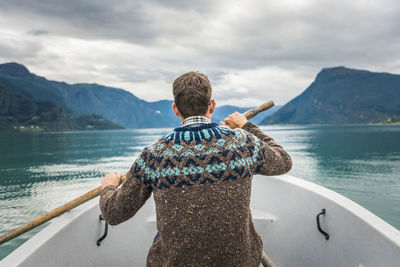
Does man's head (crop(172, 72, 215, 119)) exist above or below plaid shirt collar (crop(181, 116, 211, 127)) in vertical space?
above

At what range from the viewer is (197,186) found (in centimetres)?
118

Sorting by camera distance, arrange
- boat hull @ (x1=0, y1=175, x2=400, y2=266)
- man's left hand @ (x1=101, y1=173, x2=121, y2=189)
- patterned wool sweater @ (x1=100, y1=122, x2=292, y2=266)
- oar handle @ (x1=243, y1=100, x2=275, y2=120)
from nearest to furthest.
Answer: patterned wool sweater @ (x1=100, y1=122, x2=292, y2=266) < man's left hand @ (x1=101, y1=173, x2=121, y2=189) < boat hull @ (x1=0, y1=175, x2=400, y2=266) < oar handle @ (x1=243, y1=100, x2=275, y2=120)

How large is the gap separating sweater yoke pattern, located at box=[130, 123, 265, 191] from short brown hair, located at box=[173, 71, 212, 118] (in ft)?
0.37

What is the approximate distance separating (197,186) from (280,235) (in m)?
2.32

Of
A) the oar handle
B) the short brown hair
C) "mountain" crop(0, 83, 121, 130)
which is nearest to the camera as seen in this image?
the short brown hair

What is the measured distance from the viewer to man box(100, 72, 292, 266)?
3.88 ft

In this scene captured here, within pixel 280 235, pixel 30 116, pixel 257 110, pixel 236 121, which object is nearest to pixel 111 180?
pixel 236 121

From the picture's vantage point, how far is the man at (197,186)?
1184 millimetres

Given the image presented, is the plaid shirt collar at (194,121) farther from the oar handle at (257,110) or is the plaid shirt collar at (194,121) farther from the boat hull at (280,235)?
the boat hull at (280,235)

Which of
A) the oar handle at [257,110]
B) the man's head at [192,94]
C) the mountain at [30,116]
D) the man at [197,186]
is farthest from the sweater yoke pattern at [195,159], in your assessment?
the mountain at [30,116]

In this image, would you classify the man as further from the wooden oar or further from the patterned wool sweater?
the wooden oar

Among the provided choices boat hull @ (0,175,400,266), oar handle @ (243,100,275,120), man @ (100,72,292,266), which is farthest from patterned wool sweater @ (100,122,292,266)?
boat hull @ (0,175,400,266)

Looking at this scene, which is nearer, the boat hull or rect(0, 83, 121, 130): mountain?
the boat hull

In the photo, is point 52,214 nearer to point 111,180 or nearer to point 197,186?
point 111,180
